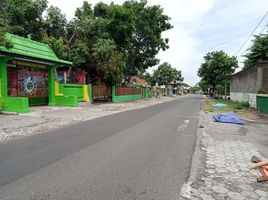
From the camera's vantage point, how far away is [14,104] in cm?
1498

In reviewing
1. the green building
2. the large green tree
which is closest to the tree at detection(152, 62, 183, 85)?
the large green tree

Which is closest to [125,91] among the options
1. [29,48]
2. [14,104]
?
[29,48]

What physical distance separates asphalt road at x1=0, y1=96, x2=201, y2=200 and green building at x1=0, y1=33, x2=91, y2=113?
332 inches

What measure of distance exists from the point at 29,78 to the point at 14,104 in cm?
508

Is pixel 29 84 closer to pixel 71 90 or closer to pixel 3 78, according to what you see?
pixel 3 78

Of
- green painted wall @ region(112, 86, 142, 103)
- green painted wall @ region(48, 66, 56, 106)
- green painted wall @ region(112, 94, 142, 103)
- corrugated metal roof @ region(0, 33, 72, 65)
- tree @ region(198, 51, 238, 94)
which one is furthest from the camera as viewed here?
tree @ region(198, 51, 238, 94)

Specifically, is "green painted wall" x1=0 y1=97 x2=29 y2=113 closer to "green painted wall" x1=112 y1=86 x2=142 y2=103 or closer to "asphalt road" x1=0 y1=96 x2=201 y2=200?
"asphalt road" x1=0 y1=96 x2=201 y2=200

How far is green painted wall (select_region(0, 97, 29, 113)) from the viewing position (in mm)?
14828

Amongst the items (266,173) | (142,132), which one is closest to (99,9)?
(142,132)

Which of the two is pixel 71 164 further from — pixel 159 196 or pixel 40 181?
pixel 159 196

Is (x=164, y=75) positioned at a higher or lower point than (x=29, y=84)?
higher

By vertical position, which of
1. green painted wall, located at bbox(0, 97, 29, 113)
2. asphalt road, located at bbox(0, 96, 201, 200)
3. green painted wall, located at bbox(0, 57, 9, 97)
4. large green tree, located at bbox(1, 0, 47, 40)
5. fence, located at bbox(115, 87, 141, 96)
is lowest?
asphalt road, located at bbox(0, 96, 201, 200)

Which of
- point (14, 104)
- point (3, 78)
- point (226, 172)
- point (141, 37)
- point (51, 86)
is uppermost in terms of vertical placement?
point (141, 37)

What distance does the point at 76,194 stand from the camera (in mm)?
4137
